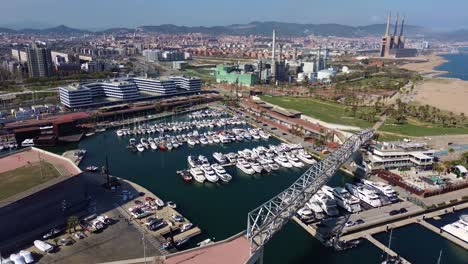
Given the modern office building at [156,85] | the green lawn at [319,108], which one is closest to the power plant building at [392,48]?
the green lawn at [319,108]

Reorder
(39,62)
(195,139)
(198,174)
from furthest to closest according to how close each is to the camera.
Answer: (39,62)
(195,139)
(198,174)

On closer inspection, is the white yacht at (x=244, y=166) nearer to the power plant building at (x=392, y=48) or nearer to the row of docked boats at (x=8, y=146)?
the row of docked boats at (x=8, y=146)

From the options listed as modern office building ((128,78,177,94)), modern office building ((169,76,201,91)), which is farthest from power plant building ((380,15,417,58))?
modern office building ((128,78,177,94))

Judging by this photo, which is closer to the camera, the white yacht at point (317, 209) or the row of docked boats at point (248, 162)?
the white yacht at point (317, 209)

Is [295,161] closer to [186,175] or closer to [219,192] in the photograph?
[219,192]

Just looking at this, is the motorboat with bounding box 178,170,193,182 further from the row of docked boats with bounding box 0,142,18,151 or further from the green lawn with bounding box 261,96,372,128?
the green lawn with bounding box 261,96,372,128

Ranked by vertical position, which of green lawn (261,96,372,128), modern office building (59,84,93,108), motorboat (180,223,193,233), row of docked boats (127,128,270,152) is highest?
modern office building (59,84,93,108)

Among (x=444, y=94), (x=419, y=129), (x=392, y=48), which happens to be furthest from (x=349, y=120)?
(x=392, y=48)
